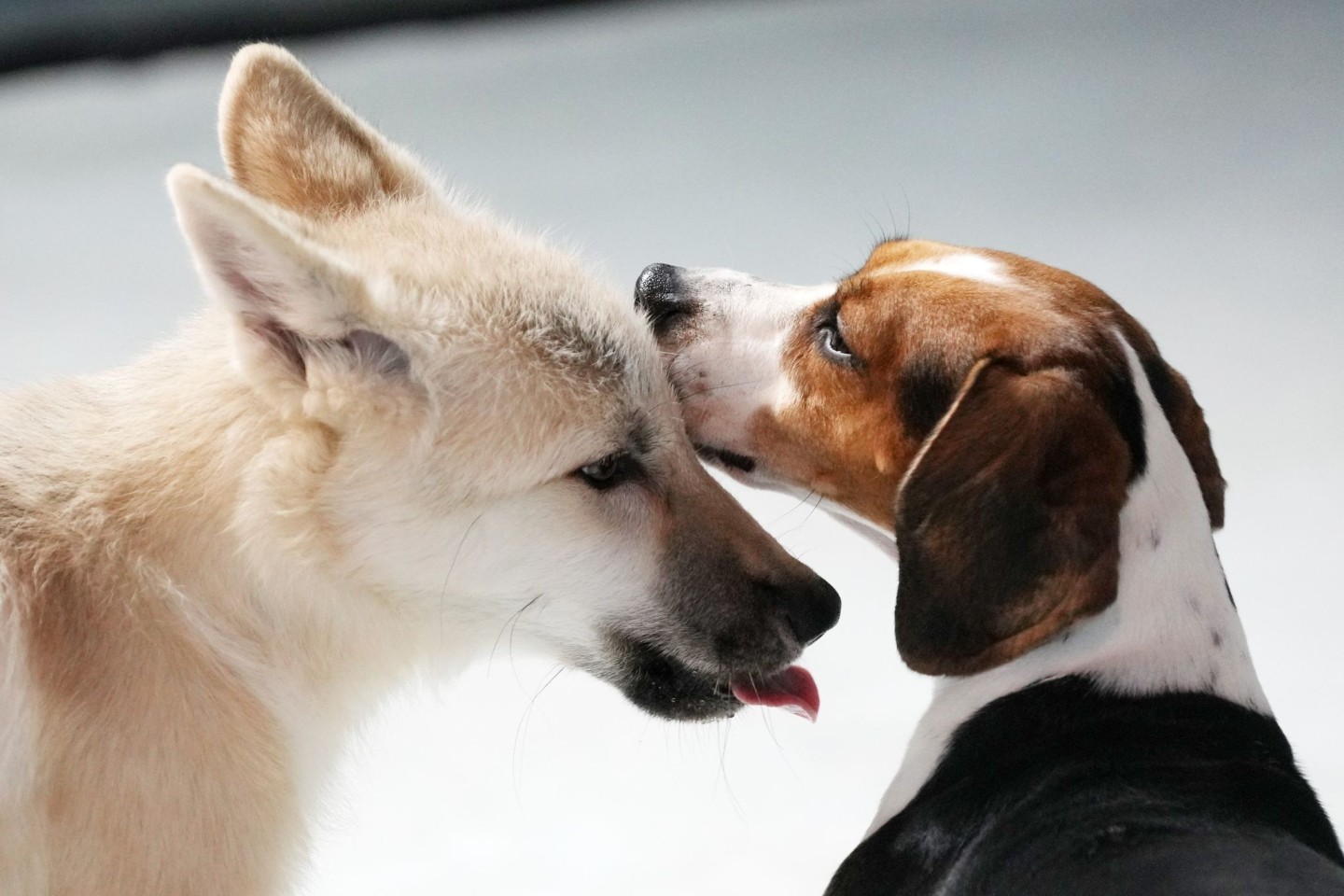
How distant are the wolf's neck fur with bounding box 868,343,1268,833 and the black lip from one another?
0.34 metres

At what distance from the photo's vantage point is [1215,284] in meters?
4.05

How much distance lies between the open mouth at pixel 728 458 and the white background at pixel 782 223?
551mm

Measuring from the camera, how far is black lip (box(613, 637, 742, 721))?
1.85 m

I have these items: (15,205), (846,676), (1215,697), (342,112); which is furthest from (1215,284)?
(15,205)

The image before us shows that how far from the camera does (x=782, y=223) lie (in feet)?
14.0

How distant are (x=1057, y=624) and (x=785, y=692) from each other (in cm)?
43

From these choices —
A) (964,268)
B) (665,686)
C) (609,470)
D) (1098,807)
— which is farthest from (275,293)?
(1098,807)

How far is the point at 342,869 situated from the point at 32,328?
7.17ft

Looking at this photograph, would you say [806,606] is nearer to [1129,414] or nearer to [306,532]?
[1129,414]

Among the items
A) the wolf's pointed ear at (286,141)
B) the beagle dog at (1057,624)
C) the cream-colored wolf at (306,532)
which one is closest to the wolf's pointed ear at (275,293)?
the cream-colored wolf at (306,532)

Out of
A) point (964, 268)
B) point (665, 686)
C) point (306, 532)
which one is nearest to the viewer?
point (306, 532)

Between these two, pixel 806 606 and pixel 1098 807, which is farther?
pixel 806 606

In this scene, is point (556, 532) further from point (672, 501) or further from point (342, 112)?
point (342, 112)

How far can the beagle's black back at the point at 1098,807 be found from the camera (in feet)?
5.02
